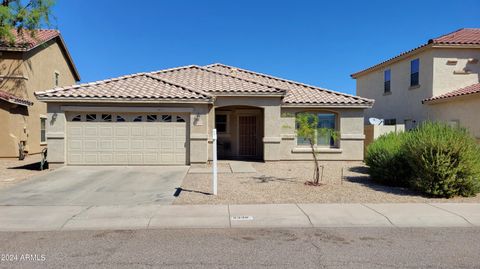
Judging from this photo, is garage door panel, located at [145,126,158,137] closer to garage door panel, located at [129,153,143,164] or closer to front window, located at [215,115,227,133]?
garage door panel, located at [129,153,143,164]

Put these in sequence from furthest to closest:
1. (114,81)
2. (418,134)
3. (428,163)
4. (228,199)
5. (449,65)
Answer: (449,65) → (114,81) → (418,134) → (428,163) → (228,199)

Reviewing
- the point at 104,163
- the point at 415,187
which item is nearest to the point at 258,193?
the point at 415,187

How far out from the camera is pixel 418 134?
35.2ft

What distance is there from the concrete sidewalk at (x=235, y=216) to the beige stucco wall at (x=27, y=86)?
1302 cm

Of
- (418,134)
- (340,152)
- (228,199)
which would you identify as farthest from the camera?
(340,152)

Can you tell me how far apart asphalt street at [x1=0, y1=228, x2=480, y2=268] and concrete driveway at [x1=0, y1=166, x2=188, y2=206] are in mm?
2670

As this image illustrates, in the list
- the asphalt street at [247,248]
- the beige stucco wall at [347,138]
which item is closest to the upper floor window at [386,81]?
the beige stucco wall at [347,138]

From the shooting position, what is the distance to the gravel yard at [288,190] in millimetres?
9234

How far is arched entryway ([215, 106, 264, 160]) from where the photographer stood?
1997cm

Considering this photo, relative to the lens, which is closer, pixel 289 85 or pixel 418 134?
pixel 418 134

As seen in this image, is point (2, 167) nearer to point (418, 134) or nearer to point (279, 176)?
point (279, 176)

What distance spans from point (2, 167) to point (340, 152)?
15908 mm

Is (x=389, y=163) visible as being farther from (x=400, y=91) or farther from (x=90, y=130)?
(x=400, y=91)

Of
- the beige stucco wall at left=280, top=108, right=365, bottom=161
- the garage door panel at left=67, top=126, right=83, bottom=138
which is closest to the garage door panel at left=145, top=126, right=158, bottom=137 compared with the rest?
the garage door panel at left=67, top=126, right=83, bottom=138
